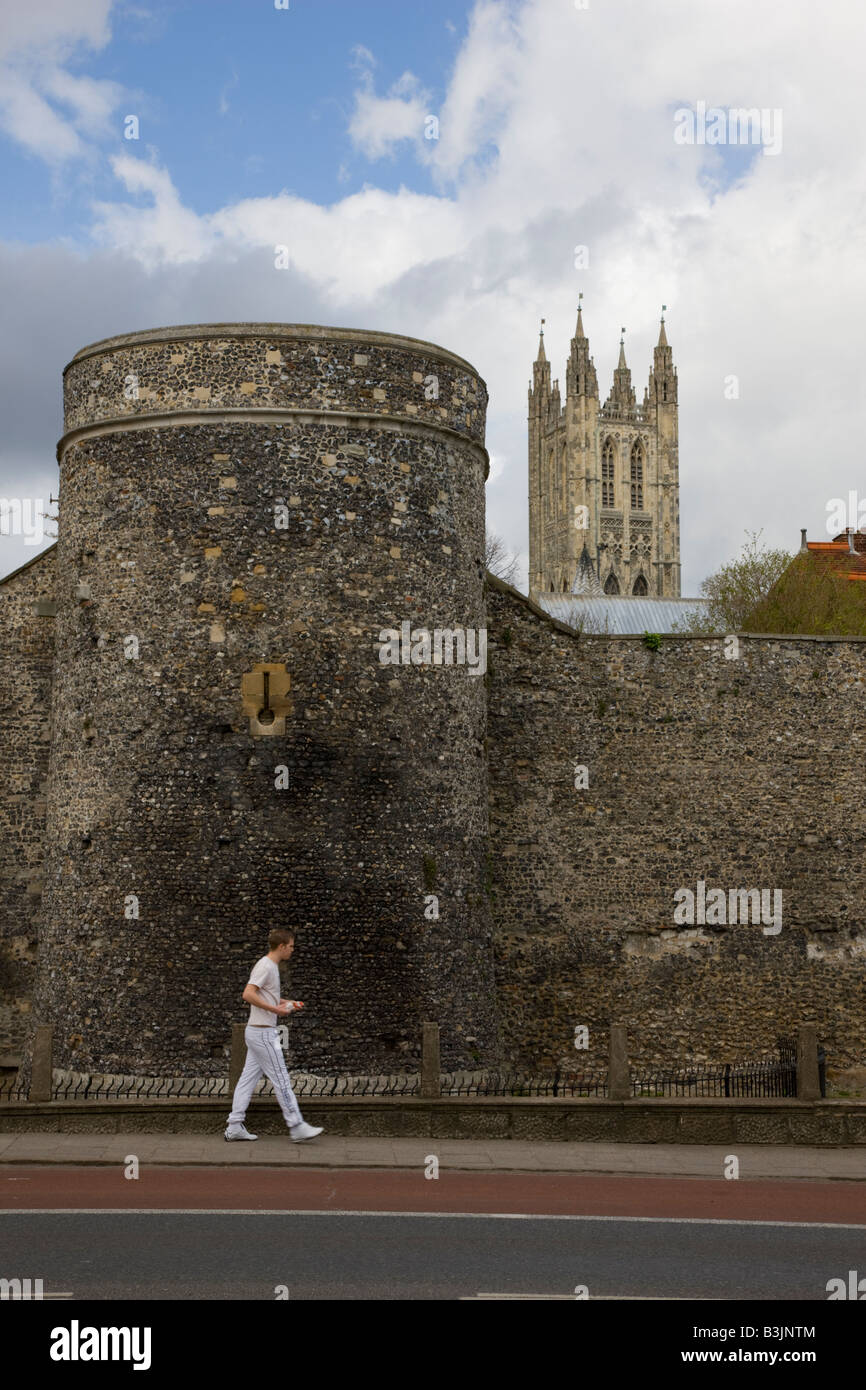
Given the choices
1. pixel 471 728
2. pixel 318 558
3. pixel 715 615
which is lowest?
pixel 471 728

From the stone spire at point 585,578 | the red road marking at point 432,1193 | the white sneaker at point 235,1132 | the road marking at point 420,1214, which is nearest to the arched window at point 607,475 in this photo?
the stone spire at point 585,578

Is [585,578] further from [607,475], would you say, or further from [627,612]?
[627,612]

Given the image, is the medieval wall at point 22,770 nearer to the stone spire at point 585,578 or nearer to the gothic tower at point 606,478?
the stone spire at point 585,578

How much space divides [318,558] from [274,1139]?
7.37m

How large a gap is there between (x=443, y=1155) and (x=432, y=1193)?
182cm

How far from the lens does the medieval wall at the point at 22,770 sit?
2234 cm

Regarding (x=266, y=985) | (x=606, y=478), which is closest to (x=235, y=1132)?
(x=266, y=985)

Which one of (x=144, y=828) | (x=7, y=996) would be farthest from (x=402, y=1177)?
(x=7, y=996)

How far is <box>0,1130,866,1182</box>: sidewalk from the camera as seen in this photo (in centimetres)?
1438

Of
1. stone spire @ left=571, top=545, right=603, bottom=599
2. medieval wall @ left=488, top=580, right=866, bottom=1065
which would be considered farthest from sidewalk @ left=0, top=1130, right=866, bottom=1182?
stone spire @ left=571, top=545, right=603, bottom=599

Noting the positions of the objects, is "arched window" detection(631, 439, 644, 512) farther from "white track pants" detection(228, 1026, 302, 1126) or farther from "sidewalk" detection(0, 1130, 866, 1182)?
"white track pants" detection(228, 1026, 302, 1126)

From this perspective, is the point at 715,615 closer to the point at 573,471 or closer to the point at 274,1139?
the point at 274,1139

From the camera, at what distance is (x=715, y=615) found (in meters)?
65.0

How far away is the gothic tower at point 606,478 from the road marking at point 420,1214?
383 feet
